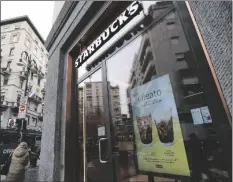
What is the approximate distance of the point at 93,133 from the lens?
3.69 meters

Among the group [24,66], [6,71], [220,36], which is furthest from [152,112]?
[6,71]

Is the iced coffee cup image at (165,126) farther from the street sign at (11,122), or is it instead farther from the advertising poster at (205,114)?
the street sign at (11,122)

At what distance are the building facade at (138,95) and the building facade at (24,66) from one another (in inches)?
24.8

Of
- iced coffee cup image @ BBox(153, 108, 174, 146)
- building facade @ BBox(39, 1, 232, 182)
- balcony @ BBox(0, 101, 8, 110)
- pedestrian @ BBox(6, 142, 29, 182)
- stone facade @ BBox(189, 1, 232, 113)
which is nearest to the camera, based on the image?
stone facade @ BBox(189, 1, 232, 113)

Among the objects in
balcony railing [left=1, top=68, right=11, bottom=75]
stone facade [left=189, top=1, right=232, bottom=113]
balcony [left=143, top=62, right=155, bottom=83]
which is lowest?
stone facade [left=189, top=1, right=232, bottom=113]

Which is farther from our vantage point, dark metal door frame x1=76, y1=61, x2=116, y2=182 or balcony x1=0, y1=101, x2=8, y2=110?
balcony x1=0, y1=101, x2=8, y2=110

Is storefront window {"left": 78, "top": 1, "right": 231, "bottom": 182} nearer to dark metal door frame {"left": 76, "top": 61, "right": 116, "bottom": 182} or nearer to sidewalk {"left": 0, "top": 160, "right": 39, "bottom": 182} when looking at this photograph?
dark metal door frame {"left": 76, "top": 61, "right": 116, "bottom": 182}

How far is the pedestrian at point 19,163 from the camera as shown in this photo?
4.01 m

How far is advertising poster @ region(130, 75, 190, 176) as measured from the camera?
94.2 inches

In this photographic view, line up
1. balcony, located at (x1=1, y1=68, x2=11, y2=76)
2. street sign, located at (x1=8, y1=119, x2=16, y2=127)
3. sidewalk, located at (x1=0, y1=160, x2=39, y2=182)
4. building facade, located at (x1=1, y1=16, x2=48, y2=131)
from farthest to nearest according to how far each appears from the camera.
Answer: balcony, located at (x1=1, y1=68, x2=11, y2=76) < building facade, located at (x1=1, y1=16, x2=48, y2=131) < street sign, located at (x1=8, y1=119, x2=16, y2=127) < sidewalk, located at (x1=0, y1=160, x2=39, y2=182)

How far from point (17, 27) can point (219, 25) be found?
268 inches

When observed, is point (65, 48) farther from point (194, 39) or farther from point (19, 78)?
point (194, 39)

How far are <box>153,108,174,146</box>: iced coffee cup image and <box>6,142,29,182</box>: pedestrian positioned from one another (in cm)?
332

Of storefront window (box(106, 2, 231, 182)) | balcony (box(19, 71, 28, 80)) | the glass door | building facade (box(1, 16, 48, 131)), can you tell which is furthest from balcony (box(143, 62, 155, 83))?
balcony (box(19, 71, 28, 80))
